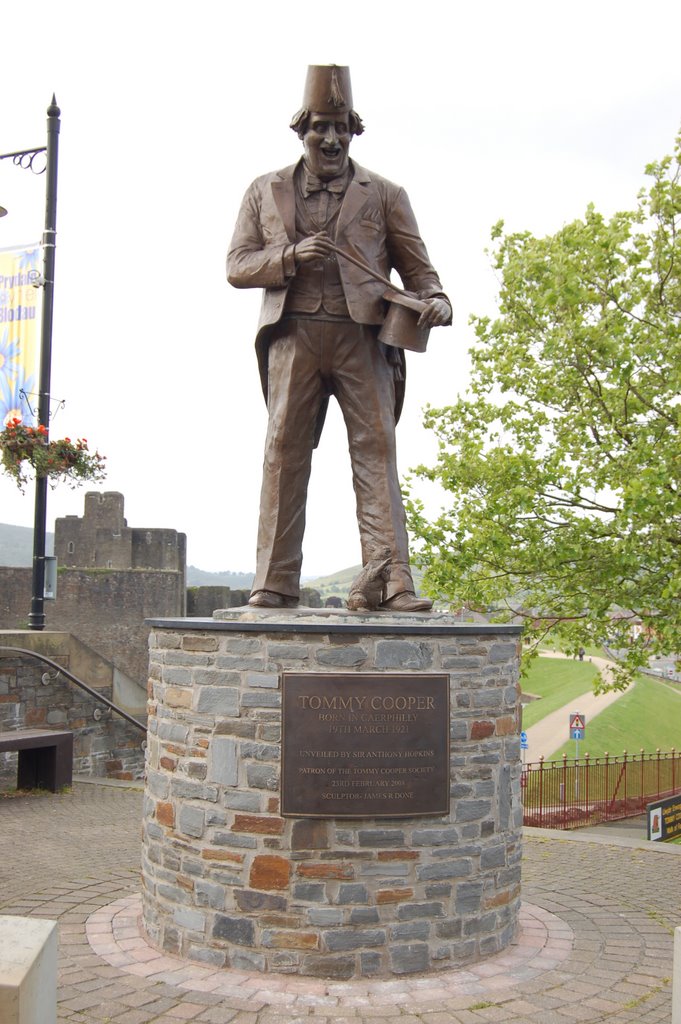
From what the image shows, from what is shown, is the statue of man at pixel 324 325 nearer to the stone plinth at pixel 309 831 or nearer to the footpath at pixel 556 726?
the stone plinth at pixel 309 831

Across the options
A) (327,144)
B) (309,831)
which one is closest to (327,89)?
(327,144)

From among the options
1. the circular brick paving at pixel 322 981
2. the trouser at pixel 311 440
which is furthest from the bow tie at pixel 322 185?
the circular brick paving at pixel 322 981

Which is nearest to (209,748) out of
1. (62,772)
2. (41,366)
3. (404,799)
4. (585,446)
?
(404,799)

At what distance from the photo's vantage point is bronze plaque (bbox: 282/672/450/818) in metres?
4.24

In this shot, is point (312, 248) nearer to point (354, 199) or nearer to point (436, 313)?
point (354, 199)

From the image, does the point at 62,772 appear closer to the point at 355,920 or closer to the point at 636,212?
the point at 355,920

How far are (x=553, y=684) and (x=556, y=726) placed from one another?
309 inches

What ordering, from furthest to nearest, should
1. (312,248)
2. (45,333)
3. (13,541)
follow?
(13,541) < (45,333) < (312,248)

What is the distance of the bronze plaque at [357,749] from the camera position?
13.9 feet

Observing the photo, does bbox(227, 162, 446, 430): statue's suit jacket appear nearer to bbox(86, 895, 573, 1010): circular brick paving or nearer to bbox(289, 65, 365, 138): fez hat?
bbox(289, 65, 365, 138): fez hat

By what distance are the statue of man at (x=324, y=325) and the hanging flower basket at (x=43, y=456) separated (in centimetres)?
519

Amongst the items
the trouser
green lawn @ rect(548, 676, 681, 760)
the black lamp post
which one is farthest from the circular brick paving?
green lawn @ rect(548, 676, 681, 760)

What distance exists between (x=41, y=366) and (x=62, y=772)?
170 inches

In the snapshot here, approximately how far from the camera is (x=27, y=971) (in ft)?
8.86
